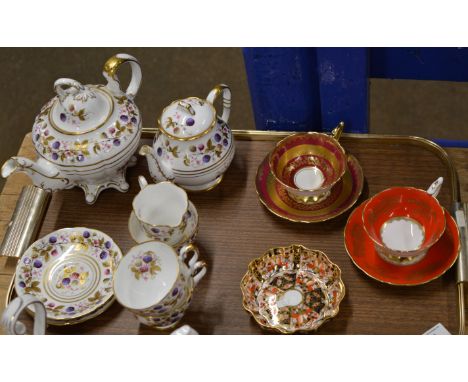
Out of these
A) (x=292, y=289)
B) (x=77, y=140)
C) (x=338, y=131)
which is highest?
(x=77, y=140)

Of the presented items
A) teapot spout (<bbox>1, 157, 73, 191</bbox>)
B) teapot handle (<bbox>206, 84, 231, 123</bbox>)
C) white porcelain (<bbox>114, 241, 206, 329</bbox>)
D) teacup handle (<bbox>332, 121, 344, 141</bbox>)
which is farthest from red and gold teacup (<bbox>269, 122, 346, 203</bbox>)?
teapot spout (<bbox>1, 157, 73, 191</bbox>)

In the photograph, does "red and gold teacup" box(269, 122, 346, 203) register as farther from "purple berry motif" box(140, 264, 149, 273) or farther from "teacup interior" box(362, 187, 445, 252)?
"purple berry motif" box(140, 264, 149, 273)

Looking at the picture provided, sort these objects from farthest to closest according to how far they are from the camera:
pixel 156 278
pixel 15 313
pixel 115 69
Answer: pixel 115 69, pixel 156 278, pixel 15 313

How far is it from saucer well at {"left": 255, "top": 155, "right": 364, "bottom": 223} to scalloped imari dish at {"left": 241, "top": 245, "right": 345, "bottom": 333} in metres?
0.08

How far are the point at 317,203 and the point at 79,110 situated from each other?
1.37 ft

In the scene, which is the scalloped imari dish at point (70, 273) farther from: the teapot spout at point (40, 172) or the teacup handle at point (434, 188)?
the teacup handle at point (434, 188)

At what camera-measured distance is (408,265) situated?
1.00m

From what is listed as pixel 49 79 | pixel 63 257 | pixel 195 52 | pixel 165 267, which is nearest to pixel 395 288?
pixel 165 267

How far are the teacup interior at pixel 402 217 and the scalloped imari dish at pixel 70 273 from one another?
0.42 metres

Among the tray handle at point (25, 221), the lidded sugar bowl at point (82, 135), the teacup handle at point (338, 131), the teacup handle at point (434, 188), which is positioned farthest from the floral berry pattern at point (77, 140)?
the teacup handle at point (434, 188)

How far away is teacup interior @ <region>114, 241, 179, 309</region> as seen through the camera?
3.13ft

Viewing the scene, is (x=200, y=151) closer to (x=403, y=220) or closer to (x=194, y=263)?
(x=194, y=263)

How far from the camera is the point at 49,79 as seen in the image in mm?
2139

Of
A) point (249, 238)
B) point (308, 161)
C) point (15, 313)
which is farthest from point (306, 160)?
point (15, 313)
